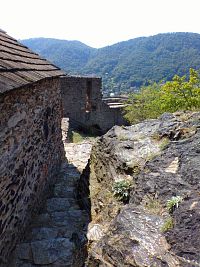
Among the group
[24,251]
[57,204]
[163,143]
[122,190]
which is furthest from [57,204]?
[163,143]

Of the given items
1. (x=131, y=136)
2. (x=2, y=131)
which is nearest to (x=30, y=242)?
(x=2, y=131)

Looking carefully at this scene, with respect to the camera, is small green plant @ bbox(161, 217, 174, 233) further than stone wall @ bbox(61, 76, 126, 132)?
No

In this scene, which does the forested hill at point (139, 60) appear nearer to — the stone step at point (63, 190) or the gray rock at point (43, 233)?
the stone step at point (63, 190)

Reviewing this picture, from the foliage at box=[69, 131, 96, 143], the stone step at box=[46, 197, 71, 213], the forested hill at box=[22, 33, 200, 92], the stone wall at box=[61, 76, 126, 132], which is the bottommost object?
the foliage at box=[69, 131, 96, 143]

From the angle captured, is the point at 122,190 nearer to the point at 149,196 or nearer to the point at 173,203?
the point at 149,196

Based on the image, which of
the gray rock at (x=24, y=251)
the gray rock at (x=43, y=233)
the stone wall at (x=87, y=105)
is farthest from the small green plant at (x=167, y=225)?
the stone wall at (x=87, y=105)

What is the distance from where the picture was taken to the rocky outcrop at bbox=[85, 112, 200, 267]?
286cm

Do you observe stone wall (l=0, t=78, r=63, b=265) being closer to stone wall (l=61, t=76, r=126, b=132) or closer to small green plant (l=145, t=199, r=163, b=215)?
small green plant (l=145, t=199, r=163, b=215)

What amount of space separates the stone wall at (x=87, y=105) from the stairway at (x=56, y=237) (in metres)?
12.6

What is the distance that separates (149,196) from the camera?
3.72 m

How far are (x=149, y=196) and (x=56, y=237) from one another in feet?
8.31

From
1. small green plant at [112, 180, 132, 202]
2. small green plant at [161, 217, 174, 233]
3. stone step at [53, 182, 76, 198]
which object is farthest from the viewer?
stone step at [53, 182, 76, 198]

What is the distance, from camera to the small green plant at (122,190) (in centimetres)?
431

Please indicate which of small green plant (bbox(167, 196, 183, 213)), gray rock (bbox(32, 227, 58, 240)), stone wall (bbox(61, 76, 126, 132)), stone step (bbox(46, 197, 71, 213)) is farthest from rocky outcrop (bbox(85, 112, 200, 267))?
stone wall (bbox(61, 76, 126, 132))
